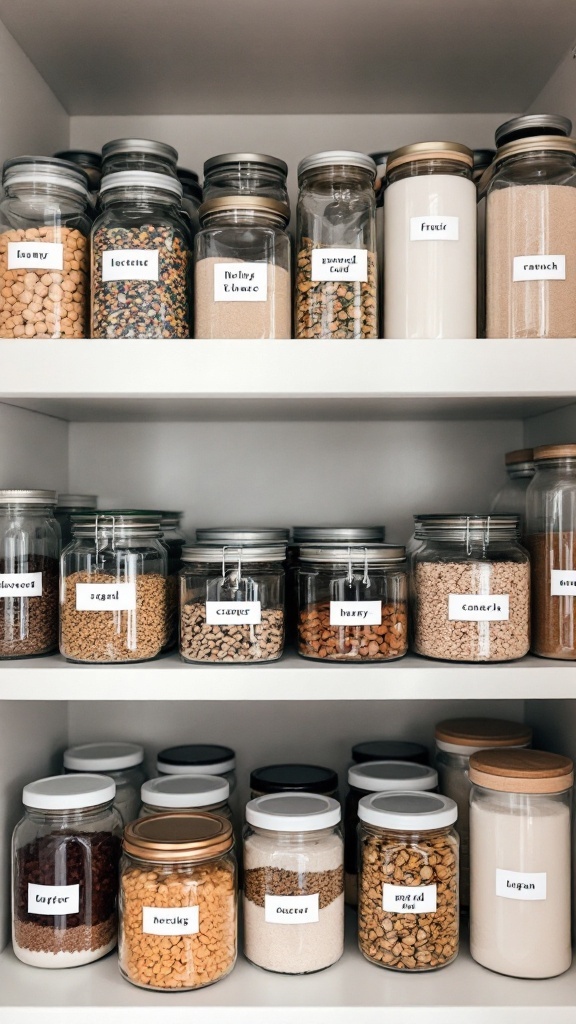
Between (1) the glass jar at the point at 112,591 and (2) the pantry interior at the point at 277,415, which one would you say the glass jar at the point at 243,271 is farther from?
(1) the glass jar at the point at 112,591

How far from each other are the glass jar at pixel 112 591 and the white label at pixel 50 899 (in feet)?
0.94

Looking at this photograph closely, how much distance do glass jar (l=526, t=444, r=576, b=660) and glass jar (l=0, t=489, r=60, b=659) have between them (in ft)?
2.11

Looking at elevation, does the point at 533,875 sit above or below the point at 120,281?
below

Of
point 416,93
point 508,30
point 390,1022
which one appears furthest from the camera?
point 416,93

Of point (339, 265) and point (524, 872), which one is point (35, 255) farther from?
point (524, 872)

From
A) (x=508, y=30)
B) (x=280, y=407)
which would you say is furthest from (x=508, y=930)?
(x=508, y=30)

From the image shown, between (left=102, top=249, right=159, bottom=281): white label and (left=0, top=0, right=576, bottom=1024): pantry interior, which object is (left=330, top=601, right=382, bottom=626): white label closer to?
(left=0, top=0, right=576, bottom=1024): pantry interior

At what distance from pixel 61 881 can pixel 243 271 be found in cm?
79

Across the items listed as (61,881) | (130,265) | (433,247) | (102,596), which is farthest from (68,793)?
(433,247)

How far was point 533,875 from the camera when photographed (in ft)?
3.27

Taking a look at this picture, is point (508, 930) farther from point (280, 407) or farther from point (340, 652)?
point (280, 407)

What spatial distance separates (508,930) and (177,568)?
643 mm

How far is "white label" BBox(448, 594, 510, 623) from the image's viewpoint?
1.00 metres

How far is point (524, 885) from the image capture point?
3.27 feet
